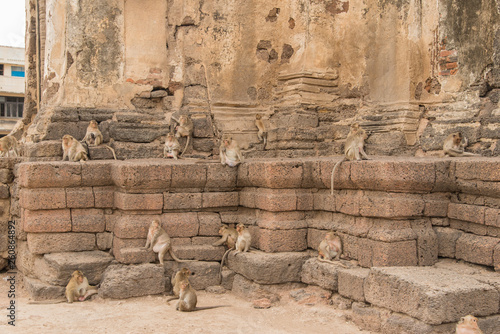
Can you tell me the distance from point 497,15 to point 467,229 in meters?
3.52

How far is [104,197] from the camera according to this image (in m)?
7.95

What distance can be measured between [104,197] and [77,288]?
1427 mm

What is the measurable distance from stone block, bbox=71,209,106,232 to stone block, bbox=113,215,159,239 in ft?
1.14

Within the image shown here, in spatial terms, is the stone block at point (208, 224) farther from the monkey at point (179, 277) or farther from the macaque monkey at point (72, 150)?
the macaque monkey at point (72, 150)

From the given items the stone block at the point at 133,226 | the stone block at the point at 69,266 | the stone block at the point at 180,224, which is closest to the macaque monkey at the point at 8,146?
the stone block at the point at 69,266

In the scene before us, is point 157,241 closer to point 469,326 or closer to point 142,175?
point 142,175

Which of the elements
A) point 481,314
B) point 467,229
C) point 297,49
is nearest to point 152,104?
point 297,49

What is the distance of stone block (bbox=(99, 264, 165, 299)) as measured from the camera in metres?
7.19

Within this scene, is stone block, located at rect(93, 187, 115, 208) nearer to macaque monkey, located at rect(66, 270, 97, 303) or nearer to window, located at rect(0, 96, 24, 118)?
macaque monkey, located at rect(66, 270, 97, 303)

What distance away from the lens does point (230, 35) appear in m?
9.81

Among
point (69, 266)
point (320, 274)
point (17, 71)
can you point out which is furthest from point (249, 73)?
point (17, 71)

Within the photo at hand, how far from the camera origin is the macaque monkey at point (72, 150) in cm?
830

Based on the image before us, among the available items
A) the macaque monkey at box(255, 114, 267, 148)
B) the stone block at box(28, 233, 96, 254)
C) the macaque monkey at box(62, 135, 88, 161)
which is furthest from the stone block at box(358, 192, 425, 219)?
the macaque monkey at box(62, 135, 88, 161)

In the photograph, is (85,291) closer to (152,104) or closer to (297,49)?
(152,104)
